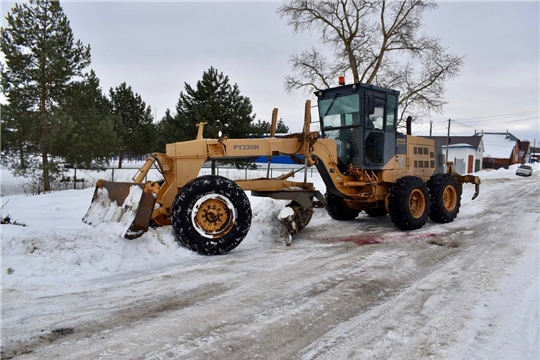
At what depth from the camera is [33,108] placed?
16516 millimetres

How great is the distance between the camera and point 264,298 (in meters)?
3.75

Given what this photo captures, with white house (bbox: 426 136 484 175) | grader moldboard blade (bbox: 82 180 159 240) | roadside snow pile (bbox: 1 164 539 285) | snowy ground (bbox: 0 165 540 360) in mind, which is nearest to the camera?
snowy ground (bbox: 0 165 540 360)

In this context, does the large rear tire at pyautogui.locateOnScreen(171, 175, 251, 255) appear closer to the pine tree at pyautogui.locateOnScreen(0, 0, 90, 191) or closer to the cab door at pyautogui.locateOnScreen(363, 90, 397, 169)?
the cab door at pyautogui.locateOnScreen(363, 90, 397, 169)

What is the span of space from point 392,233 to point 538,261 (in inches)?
94.3

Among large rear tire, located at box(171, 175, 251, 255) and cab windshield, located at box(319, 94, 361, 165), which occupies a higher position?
cab windshield, located at box(319, 94, 361, 165)

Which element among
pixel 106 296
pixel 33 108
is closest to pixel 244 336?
pixel 106 296

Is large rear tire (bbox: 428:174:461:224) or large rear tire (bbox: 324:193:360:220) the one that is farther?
large rear tire (bbox: 324:193:360:220)

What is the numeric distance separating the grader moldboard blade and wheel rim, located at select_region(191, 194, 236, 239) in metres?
0.61

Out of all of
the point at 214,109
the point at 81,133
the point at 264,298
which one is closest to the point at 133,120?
the point at 214,109

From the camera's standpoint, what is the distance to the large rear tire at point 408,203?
Result: 725 centimetres

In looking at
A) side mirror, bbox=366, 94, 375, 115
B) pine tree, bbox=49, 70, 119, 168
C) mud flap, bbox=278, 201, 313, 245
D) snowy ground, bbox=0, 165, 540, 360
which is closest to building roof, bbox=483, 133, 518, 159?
pine tree, bbox=49, 70, 119, 168

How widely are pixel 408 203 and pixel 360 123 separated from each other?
1778mm

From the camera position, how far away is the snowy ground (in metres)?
2.82

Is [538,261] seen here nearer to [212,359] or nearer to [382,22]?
[212,359]
